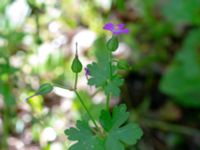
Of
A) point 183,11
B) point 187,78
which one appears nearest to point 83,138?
point 187,78

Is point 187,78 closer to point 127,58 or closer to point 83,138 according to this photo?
point 127,58

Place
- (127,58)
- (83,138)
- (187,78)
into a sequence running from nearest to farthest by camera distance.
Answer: (83,138), (187,78), (127,58)

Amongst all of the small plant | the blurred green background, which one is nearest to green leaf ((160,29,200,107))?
the blurred green background

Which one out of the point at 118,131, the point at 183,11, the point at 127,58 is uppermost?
the point at 118,131

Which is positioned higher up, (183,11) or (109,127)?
(109,127)

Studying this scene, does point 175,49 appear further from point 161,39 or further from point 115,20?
point 115,20

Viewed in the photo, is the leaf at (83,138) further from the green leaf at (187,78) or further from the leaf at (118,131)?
the green leaf at (187,78)

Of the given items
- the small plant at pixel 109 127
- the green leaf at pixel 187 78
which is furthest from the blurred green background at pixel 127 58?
the small plant at pixel 109 127
